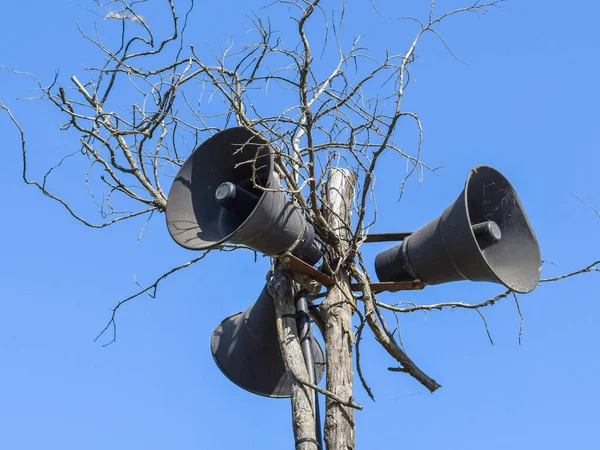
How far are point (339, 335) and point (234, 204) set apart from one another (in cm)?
68

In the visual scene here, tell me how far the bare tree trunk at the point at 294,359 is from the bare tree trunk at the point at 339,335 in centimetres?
8

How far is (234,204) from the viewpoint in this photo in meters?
3.57

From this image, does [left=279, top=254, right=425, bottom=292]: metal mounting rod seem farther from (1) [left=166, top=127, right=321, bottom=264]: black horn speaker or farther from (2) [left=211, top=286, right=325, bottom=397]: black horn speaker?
(2) [left=211, top=286, right=325, bottom=397]: black horn speaker

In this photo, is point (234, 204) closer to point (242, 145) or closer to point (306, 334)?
point (242, 145)

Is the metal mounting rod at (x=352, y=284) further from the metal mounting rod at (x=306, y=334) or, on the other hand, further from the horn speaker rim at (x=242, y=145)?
the horn speaker rim at (x=242, y=145)

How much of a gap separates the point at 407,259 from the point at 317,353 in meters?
0.84

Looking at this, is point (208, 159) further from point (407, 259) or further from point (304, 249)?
point (407, 259)

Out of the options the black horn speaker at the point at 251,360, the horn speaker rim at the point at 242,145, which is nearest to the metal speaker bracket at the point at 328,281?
the horn speaker rim at the point at 242,145

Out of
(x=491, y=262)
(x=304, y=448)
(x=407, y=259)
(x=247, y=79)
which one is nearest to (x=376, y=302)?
(x=407, y=259)

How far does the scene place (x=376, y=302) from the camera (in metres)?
3.90

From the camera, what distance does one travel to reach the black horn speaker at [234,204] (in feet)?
11.2

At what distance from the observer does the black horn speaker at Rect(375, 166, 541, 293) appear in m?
3.45

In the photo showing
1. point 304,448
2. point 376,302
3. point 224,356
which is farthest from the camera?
point 224,356

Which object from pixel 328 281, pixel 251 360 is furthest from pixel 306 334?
pixel 251 360
